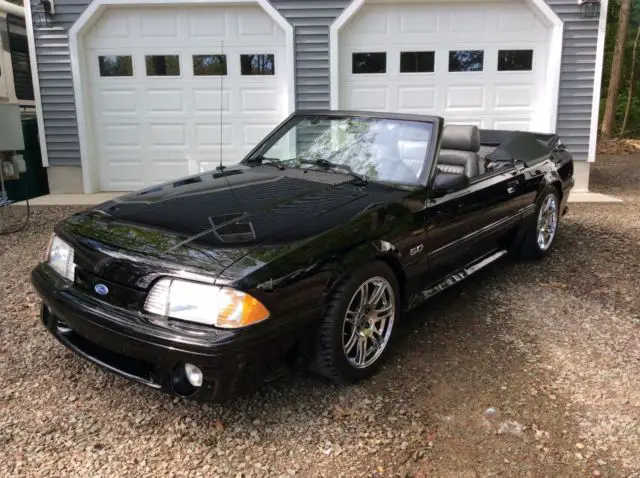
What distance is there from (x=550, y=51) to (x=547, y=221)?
4.13m

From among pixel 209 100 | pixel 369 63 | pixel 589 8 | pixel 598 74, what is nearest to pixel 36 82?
pixel 209 100

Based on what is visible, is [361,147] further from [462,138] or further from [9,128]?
[9,128]

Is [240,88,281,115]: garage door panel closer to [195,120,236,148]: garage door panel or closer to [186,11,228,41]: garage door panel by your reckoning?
[195,120,236,148]: garage door panel

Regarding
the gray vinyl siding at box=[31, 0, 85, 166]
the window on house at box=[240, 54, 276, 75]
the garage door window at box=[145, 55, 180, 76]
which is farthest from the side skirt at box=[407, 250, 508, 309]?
the gray vinyl siding at box=[31, 0, 85, 166]

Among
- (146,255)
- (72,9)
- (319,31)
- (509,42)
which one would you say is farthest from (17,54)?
(146,255)

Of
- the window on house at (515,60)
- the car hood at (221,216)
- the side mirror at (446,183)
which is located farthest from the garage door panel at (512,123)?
the car hood at (221,216)

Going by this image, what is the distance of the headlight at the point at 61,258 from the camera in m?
2.98

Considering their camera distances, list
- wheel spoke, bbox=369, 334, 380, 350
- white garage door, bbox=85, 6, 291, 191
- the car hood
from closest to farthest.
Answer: the car hood
wheel spoke, bbox=369, 334, 380, 350
white garage door, bbox=85, 6, 291, 191

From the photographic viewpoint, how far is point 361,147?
3906mm

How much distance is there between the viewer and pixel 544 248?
17.9ft

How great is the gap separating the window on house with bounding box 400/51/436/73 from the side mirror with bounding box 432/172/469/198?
550cm

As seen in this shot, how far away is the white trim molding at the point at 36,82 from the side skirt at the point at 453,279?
7.18 meters

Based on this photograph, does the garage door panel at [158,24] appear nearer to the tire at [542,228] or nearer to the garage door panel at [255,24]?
the garage door panel at [255,24]

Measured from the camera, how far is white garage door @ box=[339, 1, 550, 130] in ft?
28.0
